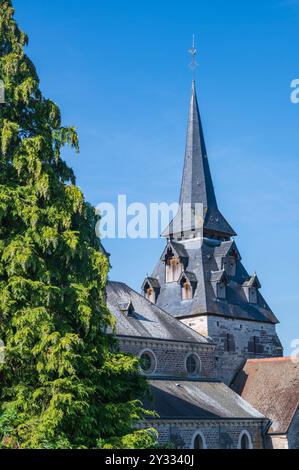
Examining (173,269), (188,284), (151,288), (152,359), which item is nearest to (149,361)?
(152,359)

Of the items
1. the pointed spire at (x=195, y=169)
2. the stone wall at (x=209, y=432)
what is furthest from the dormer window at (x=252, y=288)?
the stone wall at (x=209, y=432)

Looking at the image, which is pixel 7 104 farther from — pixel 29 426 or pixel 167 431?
pixel 167 431

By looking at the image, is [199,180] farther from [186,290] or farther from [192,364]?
[192,364]

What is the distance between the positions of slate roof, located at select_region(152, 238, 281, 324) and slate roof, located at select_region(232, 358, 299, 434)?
2.99 meters

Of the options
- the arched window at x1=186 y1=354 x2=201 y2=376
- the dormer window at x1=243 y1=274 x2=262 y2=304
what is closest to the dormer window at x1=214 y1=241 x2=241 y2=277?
the dormer window at x1=243 y1=274 x2=262 y2=304

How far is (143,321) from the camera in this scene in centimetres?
3597

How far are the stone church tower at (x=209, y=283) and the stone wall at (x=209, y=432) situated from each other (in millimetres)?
5338

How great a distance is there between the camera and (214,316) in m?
40.1

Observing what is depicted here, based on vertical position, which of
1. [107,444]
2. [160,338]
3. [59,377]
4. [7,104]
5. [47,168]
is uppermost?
[7,104]

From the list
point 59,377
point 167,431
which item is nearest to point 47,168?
point 59,377

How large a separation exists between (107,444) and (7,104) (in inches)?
365

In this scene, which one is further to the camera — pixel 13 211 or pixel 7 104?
pixel 7 104

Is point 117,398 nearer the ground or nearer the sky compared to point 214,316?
nearer the ground

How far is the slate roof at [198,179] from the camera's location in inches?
1730
